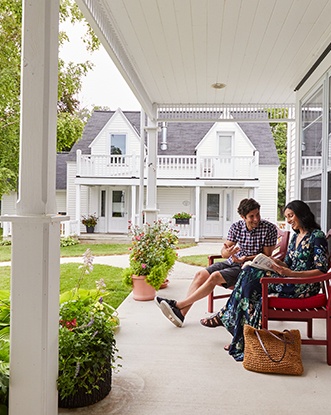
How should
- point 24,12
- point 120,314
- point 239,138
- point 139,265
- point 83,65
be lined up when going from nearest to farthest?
point 24,12, point 120,314, point 139,265, point 83,65, point 239,138

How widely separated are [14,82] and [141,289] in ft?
18.8

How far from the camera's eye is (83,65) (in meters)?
9.39

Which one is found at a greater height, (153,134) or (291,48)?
(291,48)

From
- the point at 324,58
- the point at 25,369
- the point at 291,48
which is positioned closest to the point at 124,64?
the point at 291,48

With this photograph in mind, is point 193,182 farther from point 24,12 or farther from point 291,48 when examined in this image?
point 24,12

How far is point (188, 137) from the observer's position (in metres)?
16.0

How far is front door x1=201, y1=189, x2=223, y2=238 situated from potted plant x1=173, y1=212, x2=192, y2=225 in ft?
3.25

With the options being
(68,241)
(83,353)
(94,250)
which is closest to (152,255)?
(83,353)

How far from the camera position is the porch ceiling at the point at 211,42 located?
10.5ft

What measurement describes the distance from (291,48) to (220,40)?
78cm

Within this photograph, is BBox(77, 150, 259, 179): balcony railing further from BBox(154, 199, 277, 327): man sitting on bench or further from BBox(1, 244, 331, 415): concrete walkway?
BBox(1, 244, 331, 415): concrete walkway

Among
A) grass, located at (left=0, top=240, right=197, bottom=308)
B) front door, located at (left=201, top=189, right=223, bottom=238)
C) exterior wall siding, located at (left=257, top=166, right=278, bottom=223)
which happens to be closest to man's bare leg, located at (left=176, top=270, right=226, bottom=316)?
grass, located at (left=0, top=240, right=197, bottom=308)

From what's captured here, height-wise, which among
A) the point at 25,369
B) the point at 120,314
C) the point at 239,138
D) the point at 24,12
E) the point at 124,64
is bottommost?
the point at 120,314

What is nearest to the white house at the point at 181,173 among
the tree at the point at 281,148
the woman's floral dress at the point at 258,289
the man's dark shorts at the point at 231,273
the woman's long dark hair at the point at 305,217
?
the tree at the point at 281,148
